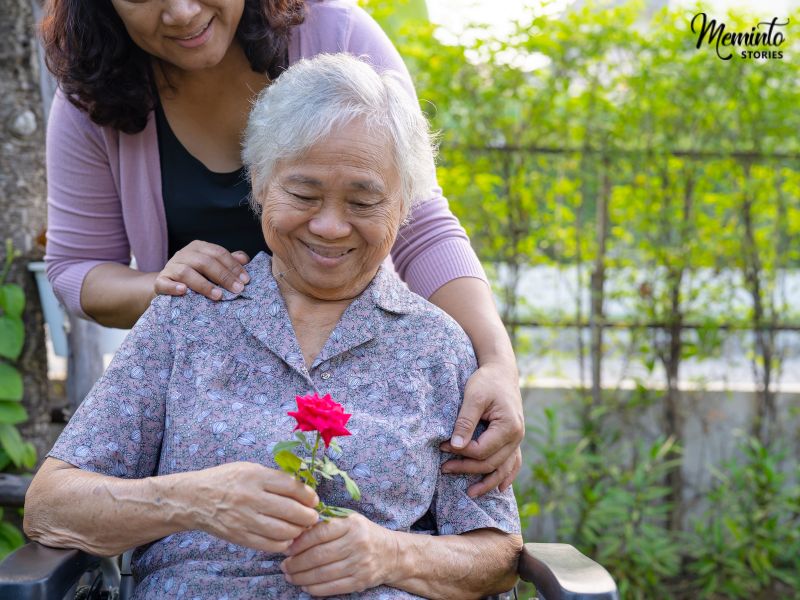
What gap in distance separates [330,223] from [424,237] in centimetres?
48

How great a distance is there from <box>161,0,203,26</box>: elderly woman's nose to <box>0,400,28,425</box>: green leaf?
1729 millimetres

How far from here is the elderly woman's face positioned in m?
2.09

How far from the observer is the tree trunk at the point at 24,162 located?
3.41 meters

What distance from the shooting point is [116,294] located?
2.45m

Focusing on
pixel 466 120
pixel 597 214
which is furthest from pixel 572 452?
pixel 466 120

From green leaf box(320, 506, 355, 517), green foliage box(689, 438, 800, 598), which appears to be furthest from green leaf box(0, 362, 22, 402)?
green foliage box(689, 438, 800, 598)

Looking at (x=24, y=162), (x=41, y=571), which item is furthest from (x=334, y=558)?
(x=24, y=162)

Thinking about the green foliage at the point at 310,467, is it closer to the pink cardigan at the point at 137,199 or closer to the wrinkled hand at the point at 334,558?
the wrinkled hand at the point at 334,558

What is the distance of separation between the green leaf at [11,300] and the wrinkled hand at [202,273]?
128 centimetres

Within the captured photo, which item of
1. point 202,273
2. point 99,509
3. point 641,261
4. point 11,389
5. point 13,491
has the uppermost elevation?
point 641,261

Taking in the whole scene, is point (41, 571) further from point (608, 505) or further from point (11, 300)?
point (608, 505)

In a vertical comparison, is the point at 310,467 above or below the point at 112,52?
below

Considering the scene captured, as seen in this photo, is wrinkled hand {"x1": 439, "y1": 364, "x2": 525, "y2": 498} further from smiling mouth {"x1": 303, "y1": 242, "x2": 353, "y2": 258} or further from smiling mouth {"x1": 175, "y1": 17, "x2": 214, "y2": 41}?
smiling mouth {"x1": 175, "y1": 17, "x2": 214, "y2": 41}

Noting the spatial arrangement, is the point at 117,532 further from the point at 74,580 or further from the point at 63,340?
the point at 63,340
